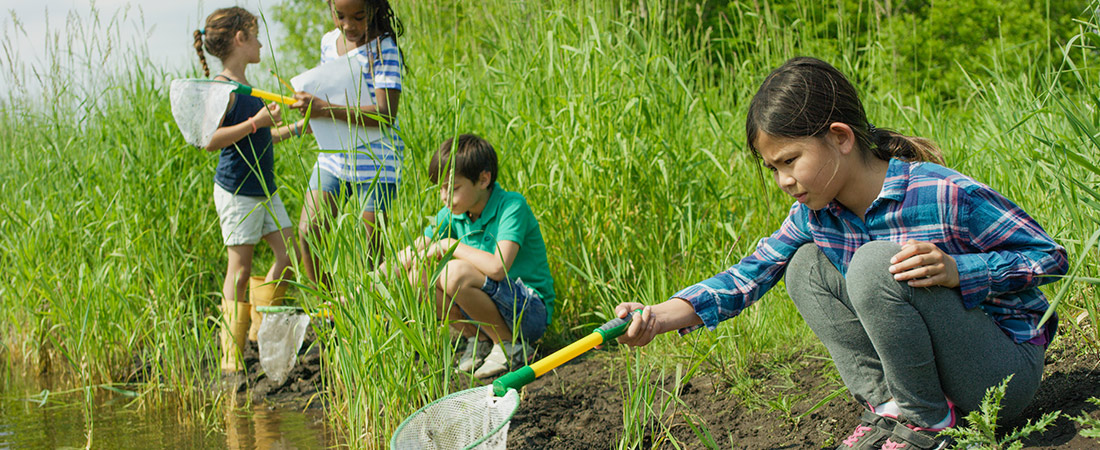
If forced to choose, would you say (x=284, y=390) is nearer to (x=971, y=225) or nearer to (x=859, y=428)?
(x=859, y=428)

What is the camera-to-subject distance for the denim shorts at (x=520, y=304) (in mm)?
3051

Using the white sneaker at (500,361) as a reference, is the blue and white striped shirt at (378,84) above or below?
above

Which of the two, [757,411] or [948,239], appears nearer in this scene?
[948,239]

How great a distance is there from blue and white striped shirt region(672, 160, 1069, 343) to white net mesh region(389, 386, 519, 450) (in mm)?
546

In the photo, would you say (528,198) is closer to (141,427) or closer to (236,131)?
(236,131)

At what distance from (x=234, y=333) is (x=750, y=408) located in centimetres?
231

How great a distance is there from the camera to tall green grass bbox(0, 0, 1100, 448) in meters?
2.32

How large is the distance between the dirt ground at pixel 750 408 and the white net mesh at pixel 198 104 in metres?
1.77

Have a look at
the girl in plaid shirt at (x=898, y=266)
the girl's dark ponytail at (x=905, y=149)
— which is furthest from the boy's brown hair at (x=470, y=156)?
the girl's dark ponytail at (x=905, y=149)

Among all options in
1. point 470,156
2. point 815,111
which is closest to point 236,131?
point 470,156

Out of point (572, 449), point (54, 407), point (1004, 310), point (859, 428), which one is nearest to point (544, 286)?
point (572, 449)

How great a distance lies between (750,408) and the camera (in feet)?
7.88

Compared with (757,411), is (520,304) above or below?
above

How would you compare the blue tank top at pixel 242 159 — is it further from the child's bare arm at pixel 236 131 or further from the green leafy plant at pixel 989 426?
the green leafy plant at pixel 989 426
